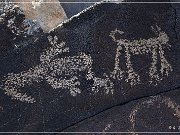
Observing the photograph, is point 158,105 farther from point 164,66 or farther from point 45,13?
point 45,13

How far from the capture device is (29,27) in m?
2.66

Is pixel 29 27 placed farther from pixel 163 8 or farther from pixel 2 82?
pixel 163 8

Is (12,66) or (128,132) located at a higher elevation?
(12,66)

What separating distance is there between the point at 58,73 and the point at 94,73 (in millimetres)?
196

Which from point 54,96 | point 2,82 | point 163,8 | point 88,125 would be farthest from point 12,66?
point 163,8

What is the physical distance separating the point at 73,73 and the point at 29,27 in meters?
0.35

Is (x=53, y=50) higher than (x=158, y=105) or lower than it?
higher

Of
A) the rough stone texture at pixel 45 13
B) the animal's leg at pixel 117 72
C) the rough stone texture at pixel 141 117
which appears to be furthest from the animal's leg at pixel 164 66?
the rough stone texture at pixel 45 13

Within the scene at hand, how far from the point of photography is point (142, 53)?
267 cm

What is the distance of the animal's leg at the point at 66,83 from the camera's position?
2609 millimetres

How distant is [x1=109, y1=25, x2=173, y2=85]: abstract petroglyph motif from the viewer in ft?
8.68

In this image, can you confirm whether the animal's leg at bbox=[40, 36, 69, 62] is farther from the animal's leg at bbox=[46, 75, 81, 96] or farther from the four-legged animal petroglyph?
the animal's leg at bbox=[46, 75, 81, 96]

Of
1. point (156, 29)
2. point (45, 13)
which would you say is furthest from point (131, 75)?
point (45, 13)

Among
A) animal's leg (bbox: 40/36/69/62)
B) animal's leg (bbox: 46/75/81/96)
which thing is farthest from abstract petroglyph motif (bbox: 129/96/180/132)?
animal's leg (bbox: 40/36/69/62)
